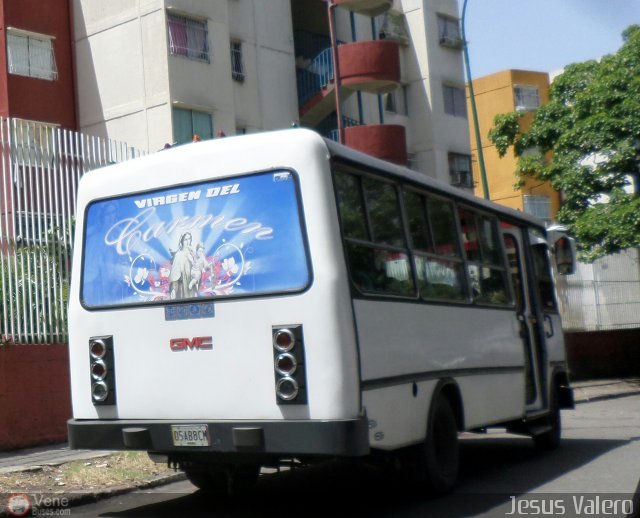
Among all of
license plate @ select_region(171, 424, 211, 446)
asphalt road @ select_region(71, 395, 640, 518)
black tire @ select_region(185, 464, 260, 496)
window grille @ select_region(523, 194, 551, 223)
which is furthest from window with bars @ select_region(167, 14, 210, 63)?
window grille @ select_region(523, 194, 551, 223)

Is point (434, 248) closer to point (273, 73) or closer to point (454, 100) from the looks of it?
point (273, 73)

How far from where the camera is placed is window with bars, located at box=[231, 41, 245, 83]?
28703mm

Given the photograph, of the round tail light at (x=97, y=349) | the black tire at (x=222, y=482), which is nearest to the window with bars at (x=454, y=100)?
the black tire at (x=222, y=482)

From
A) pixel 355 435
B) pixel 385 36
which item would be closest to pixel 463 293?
pixel 355 435

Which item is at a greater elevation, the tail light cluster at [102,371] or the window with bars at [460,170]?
the window with bars at [460,170]

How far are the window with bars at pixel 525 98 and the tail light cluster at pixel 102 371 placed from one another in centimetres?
4286

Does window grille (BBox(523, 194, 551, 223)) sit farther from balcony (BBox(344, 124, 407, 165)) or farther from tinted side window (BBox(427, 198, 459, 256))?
tinted side window (BBox(427, 198, 459, 256))

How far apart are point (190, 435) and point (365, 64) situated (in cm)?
2369

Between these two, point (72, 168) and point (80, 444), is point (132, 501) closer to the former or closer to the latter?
point (80, 444)

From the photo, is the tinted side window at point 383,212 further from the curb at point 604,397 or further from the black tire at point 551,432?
the curb at point 604,397

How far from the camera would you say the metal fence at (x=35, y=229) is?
537 inches

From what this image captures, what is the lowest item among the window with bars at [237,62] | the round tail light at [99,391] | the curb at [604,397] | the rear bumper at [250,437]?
the curb at [604,397]

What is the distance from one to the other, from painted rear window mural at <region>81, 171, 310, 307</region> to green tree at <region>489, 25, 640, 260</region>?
18323mm

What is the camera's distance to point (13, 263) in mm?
13672
